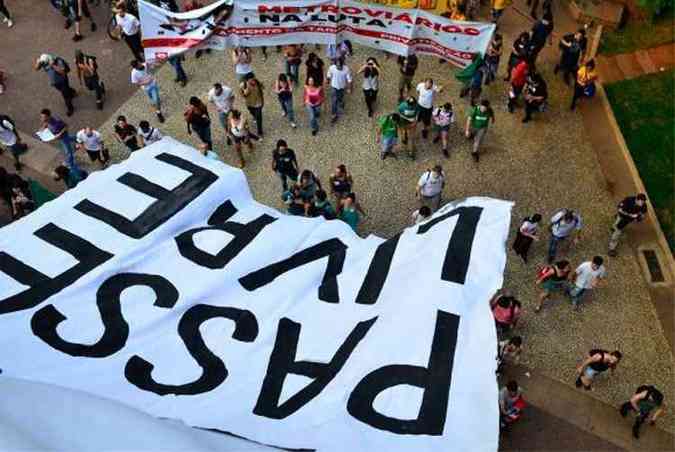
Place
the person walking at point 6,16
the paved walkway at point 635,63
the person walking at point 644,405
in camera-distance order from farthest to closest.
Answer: the person walking at point 6,16, the paved walkway at point 635,63, the person walking at point 644,405

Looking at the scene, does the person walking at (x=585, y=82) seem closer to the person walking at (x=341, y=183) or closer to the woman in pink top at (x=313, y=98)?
the woman in pink top at (x=313, y=98)


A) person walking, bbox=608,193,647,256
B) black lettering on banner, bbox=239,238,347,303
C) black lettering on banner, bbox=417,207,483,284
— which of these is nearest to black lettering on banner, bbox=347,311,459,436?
black lettering on banner, bbox=417,207,483,284

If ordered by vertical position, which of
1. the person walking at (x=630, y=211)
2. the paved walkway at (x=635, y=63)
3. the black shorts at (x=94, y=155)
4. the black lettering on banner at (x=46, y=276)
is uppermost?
the black lettering on banner at (x=46, y=276)

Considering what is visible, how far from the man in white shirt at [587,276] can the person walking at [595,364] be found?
1174mm

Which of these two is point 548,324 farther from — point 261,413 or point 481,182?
point 261,413

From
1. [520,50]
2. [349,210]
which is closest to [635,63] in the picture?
[520,50]

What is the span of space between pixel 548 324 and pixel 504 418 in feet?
7.65

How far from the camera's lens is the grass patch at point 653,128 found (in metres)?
14.9

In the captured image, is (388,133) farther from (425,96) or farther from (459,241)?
(459,241)

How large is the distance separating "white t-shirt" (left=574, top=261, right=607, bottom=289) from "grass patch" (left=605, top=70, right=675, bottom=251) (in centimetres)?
299

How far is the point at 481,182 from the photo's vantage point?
48.7 ft

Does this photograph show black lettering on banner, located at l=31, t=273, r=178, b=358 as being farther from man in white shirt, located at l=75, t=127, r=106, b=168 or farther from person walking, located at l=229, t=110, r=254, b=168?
man in white shirt, located at l=75, t=127, r=106, b=168

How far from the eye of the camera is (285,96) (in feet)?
49.7

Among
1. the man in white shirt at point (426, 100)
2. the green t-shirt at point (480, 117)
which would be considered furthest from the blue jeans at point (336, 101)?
the green t-shirt at point (480, 117)
